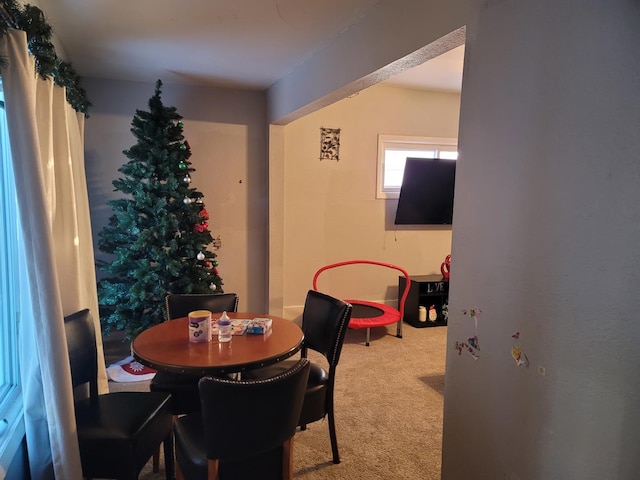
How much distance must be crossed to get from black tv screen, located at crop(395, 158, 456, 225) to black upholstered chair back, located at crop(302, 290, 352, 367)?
8.26 feet

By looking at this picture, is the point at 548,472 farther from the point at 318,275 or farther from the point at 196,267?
the point at 318,275

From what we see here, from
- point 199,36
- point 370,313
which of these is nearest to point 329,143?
point 370,313

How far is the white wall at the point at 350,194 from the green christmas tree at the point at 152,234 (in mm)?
1265

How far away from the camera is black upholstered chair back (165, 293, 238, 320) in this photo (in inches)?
102

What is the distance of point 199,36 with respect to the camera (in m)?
2.71

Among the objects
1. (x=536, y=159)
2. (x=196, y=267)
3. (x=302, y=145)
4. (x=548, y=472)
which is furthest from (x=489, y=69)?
(x=302, y=145)

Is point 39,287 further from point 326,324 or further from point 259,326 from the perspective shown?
point 326,324

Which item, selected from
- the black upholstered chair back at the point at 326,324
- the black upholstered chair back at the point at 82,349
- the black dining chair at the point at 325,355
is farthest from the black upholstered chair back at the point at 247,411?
the black upholstered chair back at the point at 82,349

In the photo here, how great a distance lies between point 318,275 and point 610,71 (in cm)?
356

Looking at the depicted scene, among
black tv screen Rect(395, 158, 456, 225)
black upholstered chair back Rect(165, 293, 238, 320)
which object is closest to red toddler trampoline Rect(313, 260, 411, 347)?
black tv screen Rect(395, 158, 456, 225)

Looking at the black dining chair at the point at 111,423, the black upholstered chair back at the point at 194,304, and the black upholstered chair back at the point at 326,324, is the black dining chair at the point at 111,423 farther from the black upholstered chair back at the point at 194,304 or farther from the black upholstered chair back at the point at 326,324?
the black upholstered chair back at the point at 326,324

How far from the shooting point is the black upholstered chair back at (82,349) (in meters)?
1.94

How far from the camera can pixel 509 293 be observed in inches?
56.9

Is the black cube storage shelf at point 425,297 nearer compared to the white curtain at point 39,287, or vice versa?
the white curtain at point 39,287
